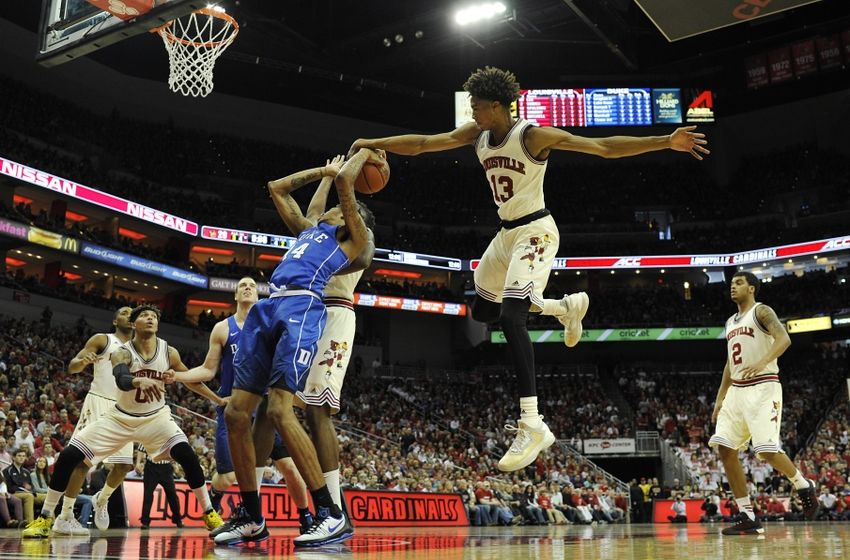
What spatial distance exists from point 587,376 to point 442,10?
17.5m

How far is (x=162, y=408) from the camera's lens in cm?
781

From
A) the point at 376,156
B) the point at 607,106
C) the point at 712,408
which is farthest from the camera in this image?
the point at 607,106

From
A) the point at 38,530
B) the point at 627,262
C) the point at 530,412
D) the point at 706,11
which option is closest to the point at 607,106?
the point at 627,262

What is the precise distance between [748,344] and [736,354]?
170mm

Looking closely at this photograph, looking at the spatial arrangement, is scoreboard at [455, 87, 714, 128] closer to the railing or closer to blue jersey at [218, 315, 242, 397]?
the railing

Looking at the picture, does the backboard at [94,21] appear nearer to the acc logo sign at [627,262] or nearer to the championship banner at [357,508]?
the championship banner at [357,508]

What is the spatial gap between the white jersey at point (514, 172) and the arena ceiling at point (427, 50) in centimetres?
2245

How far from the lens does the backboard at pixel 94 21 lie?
344 inches

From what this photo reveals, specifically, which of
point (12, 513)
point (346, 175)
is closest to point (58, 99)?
point (12, 513)

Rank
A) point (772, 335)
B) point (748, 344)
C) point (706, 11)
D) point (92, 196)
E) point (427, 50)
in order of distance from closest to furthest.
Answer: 1. point (772, 335)
2. point (748, 344)
3. point (706, 11)
4. point (92, 196)
5. point (427, 50)

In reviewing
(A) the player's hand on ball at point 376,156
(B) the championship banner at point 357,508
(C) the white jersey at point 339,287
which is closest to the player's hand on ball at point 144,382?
(C) the white jersey at point 339,287

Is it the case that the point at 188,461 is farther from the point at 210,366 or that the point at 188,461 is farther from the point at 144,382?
the point at 210,366

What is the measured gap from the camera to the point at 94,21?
9.27m

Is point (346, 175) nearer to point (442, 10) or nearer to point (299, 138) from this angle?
point (442, 10)
